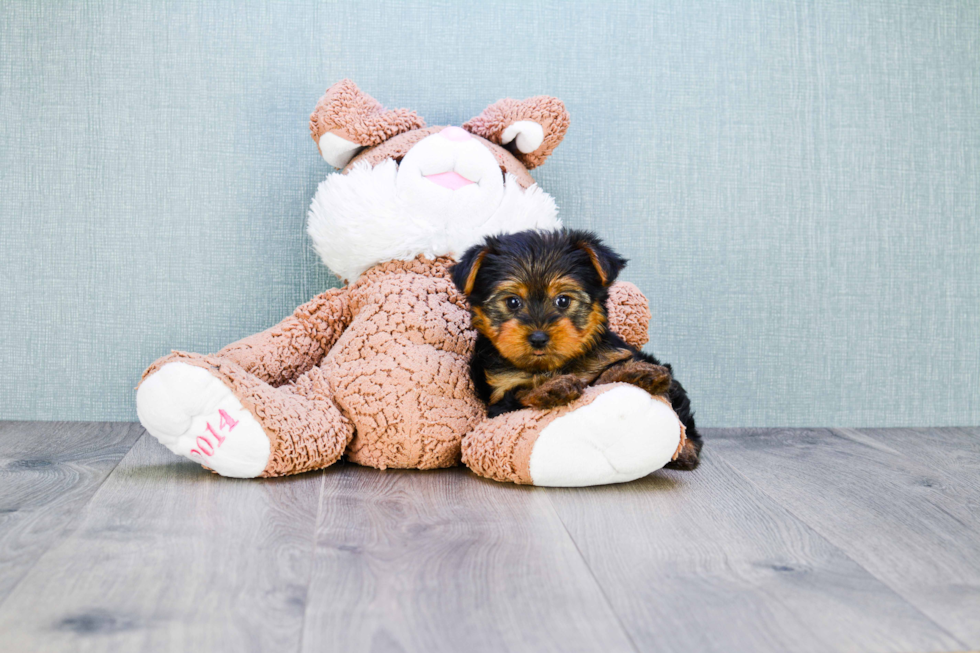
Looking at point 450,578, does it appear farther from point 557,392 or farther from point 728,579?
point 557,392

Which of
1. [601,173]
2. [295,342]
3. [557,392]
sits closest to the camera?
[557,392]

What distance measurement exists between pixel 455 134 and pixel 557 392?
2.72 feet

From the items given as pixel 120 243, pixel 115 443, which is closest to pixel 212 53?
pixel 120 243

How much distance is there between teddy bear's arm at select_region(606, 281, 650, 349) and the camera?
219 centimetres

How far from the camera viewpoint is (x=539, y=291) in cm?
172

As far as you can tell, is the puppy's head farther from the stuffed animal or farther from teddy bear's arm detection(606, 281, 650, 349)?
teddy bear's arm detection(606, 281, 650, 349)

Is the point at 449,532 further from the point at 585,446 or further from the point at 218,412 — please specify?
the point at 218,412

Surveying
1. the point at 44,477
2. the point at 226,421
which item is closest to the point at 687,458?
the point at 226,421

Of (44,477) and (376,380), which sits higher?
(376,380)

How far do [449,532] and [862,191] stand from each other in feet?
6.35

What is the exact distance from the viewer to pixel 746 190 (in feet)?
8.46

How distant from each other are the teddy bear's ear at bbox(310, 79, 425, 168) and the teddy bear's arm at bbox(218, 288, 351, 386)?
401 millimetres

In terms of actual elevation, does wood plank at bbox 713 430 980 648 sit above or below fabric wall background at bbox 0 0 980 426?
below

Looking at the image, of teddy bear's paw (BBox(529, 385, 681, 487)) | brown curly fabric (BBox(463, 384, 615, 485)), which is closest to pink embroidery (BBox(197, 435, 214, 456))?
brown curly fabric (BBox(463, 384, 615, 485))
